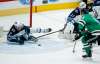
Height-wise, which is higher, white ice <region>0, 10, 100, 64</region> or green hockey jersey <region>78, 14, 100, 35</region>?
green hockey jersey <region>78, 14, 100, 35</region>

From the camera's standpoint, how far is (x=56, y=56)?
3307 millimetres

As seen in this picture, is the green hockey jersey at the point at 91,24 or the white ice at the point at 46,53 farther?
the white ice at the point at 46,53

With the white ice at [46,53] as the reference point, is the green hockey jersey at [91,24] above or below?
above

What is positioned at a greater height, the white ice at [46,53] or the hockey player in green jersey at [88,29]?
the hockey player in green jersey at [88,29]

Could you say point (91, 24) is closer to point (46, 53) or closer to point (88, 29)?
point (88, 29)

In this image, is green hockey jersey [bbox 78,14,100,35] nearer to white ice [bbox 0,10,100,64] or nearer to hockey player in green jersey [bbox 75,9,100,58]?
hockey player in green jersey [bbox 75,9,100,58]

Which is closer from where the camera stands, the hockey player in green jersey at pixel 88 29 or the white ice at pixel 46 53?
the hockey player in green jersey at pixel 88 29

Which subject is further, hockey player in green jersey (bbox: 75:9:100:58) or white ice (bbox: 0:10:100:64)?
white ice (bbox: 0:10:100:64)

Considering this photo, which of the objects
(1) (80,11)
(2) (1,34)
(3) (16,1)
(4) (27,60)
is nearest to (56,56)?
(4) (27,60)

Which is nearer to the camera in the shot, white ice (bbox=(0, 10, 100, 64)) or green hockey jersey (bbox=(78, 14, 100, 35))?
green hockey jersey (bbox=(78, 14, 100, 35))

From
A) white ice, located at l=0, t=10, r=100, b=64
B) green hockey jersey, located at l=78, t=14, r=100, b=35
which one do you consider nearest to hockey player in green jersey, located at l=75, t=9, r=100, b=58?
green hockey jersey, located at l=78, t=14, r=100, b=35

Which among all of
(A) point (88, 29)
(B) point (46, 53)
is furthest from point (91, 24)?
(B) point (46, 53)

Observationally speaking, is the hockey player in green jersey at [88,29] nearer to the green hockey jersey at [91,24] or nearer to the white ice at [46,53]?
the green hockey jersey at [91,24]

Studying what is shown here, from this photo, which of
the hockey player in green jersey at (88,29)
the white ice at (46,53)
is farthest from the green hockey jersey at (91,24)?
the white ice at (46,53)
